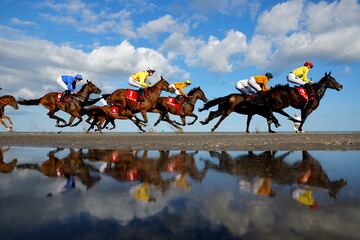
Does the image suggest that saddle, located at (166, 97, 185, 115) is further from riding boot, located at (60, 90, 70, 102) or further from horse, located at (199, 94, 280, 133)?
riding boot, located at (60, 90, 70, 102)

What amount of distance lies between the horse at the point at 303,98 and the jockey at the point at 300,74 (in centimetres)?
49

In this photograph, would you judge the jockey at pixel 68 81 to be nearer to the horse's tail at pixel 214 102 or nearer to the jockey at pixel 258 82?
the horse's tail at pixel 214 102

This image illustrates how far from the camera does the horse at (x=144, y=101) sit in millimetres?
18078

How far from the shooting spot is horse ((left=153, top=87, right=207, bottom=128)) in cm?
1969

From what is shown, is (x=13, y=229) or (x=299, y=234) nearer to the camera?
(x=299, y=234)

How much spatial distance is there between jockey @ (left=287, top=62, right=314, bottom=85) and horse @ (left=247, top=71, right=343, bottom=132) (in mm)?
486

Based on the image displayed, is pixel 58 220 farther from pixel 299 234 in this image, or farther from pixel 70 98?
pixel 70 98

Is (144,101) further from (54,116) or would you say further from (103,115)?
(54,116)

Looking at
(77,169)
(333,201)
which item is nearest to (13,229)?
(333,201)

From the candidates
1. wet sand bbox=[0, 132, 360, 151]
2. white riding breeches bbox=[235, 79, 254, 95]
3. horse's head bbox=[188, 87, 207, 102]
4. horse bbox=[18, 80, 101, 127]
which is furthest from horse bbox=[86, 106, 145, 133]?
wet sand bbox=[0, 132, 360, 151]

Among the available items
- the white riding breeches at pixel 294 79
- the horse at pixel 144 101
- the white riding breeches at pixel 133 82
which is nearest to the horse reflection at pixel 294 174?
the white riding breeches at pixel 294 79

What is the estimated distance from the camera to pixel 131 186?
10.4 ft

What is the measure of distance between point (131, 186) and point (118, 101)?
53.1 feet

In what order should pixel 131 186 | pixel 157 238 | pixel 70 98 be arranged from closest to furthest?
pixel 157 238 → pixel 131 186 → pixel 70 98
